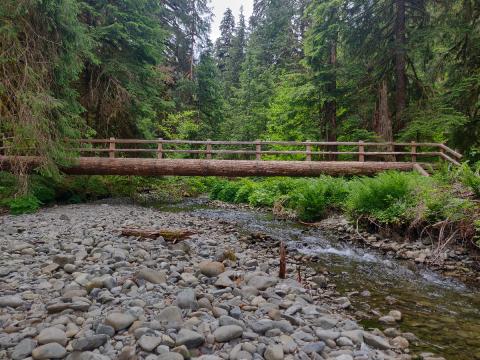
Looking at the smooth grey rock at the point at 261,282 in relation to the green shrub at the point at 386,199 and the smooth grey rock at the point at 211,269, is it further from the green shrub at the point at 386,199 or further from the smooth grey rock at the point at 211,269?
the green shrub at the point at 386,199

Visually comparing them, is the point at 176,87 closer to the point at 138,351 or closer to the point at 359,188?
the point at 359,188

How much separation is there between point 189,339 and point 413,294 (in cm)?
356

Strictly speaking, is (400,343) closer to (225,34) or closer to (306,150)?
(306,150)

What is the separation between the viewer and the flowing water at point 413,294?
11.7ft

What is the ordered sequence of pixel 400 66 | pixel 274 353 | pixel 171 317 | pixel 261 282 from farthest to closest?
pixel 400 66 → pixel 261 282 → pixel 171 317 → pixel 274 353

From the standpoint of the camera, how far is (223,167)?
1231cm

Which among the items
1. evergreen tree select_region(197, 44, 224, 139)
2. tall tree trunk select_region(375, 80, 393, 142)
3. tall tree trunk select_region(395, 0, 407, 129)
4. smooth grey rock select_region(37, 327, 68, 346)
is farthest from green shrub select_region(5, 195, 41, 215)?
evergreen tree select_region(197, 44, 224, 139)

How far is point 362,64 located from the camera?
631 inches

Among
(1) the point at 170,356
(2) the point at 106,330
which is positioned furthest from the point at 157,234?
(1) the point at 170,356

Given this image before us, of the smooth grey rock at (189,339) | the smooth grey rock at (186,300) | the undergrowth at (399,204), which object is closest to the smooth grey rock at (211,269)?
the smooth grey rock at (186,300)

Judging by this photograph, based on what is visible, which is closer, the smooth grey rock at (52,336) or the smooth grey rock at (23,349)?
the smooth grey rock at (23,349)

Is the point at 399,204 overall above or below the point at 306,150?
below

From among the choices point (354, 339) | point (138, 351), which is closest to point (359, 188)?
point (354, 339)

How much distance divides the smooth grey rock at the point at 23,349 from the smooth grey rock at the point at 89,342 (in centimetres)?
29
